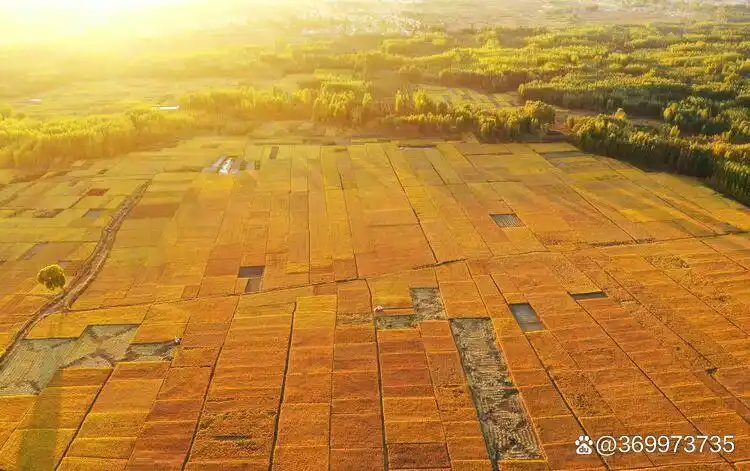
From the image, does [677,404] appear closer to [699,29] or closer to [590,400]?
[590,400]

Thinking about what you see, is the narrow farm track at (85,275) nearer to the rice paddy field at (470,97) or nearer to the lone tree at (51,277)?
the lone tree at (51,277)

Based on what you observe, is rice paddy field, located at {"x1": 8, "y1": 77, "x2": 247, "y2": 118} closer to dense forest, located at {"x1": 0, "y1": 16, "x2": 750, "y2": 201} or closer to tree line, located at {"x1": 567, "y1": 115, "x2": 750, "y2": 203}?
dense forest, located at {"x1": 0, "y1": 16, "x2": 750, "y2": 201}

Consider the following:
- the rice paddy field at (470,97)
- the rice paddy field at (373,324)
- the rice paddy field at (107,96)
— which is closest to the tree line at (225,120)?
the rice paddy field at (107,96)

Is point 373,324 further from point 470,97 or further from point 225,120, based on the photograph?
point 470,97

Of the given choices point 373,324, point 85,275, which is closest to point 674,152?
point 373,324

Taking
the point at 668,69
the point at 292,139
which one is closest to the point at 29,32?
the point at 292,139
